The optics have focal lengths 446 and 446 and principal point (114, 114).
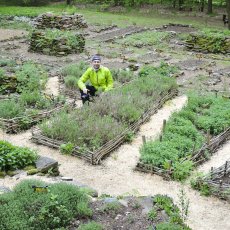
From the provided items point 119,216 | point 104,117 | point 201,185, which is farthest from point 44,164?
point 201,185

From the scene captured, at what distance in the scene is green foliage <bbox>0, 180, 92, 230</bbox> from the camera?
605 cm

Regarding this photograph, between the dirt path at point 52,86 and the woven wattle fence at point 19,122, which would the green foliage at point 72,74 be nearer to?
the dirt path at point 52,86

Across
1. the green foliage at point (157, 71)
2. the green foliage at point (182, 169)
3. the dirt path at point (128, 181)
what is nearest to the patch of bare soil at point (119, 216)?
the dirt path at point (128, 181)

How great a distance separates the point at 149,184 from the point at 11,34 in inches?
718

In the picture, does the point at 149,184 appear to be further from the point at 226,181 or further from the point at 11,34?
the point at 11,34

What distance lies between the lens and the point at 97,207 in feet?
22.5

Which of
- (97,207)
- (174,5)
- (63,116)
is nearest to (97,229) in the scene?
(97,207)

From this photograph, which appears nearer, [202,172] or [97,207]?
[97,207]

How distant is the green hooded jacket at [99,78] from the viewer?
11.8 metres

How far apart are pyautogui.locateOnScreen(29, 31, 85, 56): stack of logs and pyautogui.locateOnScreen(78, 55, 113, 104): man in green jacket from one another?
8.34 metres

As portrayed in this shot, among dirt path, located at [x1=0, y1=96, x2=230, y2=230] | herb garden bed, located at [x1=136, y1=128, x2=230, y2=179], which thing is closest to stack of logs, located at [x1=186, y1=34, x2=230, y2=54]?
herb garden bed, located at [x1=136, y1=128, x2=230, y2=179]

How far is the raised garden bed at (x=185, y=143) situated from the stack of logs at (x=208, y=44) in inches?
376

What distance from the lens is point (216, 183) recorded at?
8258mm

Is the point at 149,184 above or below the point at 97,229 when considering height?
below
